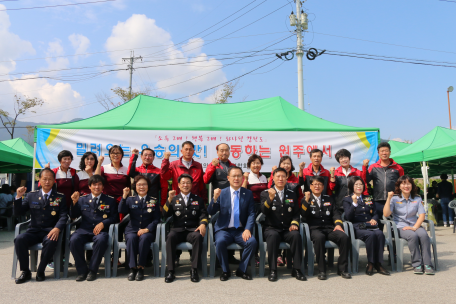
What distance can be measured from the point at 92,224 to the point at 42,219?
58cm

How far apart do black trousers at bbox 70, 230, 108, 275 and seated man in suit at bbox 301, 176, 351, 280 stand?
2.42 m

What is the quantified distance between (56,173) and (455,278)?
494 centimetres

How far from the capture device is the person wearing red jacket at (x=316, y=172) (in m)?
4.67

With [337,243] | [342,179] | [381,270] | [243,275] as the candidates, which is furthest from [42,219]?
[381,270]

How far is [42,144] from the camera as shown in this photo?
5.49m

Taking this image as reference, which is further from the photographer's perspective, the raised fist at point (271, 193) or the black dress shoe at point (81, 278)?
the raised fist at point (271, 193)

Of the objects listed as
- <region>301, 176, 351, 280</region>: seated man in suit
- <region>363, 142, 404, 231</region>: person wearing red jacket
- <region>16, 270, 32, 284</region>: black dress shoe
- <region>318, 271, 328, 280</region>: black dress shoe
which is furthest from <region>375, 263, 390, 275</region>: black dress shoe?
<region>16, 270, 32, 284</region>: black dress shoe

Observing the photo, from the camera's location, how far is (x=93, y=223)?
4.11 m

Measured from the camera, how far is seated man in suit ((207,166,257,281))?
389 cm

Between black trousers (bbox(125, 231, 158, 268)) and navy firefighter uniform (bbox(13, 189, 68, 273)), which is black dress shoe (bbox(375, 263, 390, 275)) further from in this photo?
navy firefighter uniform (bbox(13, 189, 68, 273))

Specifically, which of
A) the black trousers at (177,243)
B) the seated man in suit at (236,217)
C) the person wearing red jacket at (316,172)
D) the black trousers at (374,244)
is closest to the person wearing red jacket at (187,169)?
the seated man in suit at (236,217)

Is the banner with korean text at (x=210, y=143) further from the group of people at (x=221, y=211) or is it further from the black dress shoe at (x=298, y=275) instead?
the black dress shoe at (x=298, y=275)

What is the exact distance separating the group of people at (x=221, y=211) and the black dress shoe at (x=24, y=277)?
0.01m

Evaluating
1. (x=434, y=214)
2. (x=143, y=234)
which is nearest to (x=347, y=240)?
(x=143, y=234)
